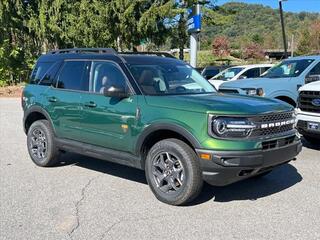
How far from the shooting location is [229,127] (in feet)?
16.3

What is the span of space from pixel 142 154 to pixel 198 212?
1.11 meters

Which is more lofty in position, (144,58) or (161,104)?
(144,58)

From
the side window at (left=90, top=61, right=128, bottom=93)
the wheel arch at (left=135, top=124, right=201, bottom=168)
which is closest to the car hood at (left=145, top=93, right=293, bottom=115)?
the wheel arch at (left=135, top=124, right=201, bottom=168)

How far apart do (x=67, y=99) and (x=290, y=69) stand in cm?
631

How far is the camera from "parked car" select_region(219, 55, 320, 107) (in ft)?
33.8

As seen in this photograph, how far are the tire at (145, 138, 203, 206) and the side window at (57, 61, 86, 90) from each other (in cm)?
182

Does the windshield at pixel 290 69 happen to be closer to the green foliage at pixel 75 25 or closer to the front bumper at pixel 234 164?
the front bumper at pixel 234 164

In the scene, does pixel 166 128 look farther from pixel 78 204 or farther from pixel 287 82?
pixel 287 82

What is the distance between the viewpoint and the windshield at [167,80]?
19.4 feet

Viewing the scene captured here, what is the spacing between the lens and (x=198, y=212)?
16.8 ft

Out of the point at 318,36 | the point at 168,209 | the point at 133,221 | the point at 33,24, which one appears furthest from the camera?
the point at 318,36

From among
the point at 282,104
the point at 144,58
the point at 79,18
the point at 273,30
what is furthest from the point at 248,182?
the point at 273,30

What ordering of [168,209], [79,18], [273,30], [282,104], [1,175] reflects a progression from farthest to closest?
[273,30]
[79,18]
[1,175]
[282,104]
[168,209]

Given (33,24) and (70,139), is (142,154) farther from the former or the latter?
(33,24)
